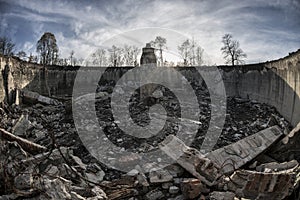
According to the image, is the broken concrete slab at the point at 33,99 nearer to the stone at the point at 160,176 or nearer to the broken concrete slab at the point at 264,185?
the stone at the point at 160,176

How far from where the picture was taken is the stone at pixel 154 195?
470 cm

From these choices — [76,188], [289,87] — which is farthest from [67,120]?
[289,87]

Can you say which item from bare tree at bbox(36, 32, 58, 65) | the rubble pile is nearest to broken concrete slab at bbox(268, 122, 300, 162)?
the rubble pile

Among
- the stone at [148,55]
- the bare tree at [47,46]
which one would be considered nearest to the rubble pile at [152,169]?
the stone at [148,55]

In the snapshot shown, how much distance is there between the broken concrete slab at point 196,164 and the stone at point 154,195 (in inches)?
27.4

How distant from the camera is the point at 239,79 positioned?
50.9ft

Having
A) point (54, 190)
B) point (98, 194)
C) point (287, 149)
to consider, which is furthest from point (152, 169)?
point (287, 149)

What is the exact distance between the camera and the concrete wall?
8.73m

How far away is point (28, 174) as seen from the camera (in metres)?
3.91

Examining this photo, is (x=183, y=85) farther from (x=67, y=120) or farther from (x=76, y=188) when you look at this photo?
(x=76, y=188)

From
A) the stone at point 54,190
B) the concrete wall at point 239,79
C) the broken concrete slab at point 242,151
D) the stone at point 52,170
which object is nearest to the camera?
the stone at point 54,190

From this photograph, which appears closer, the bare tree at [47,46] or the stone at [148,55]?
the stone at [148,55]

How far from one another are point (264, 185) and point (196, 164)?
1.26m

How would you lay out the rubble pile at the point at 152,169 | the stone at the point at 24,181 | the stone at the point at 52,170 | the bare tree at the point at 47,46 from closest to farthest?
the stone at the point at 24,181 < the rubble pile at the point at 152,169 < the stone at the point at 52,170 < the bare tree at the point at 47,46
